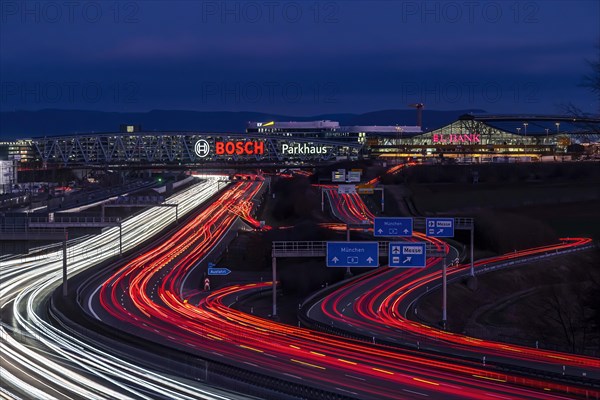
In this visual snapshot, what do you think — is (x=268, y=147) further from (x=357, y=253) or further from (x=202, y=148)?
(x=357, y=253)

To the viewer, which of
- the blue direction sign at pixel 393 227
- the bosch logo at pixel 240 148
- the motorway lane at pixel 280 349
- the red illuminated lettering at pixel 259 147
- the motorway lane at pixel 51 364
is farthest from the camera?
the bosch logo at pixel 240 148

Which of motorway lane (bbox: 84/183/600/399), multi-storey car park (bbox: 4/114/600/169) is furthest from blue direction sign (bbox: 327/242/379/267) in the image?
multi-storey car park (bbox: 4/114/600/169)

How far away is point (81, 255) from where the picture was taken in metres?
52.2

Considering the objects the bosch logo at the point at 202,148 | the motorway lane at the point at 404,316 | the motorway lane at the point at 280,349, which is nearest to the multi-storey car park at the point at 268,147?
the bosch logo at the point at 202,148

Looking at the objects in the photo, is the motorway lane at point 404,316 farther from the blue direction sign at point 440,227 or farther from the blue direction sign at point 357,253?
the blue direction sign at point 440,227

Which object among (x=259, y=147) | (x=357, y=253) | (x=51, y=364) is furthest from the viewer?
(x=259, y=147)

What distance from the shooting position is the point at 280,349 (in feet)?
87.5

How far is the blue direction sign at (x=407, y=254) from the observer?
35812 mm

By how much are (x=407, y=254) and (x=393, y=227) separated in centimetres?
227

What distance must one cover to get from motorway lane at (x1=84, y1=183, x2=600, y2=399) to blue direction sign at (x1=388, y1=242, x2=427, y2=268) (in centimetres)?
602

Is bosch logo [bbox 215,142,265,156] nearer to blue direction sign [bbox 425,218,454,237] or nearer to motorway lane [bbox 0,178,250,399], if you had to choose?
motorway lane [bbox 0,178,250,399]

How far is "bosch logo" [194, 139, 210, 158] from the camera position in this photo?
443ft

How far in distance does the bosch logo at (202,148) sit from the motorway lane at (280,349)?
90693 mm

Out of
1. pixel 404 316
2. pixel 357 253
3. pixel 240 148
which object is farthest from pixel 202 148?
pixel 404 316
